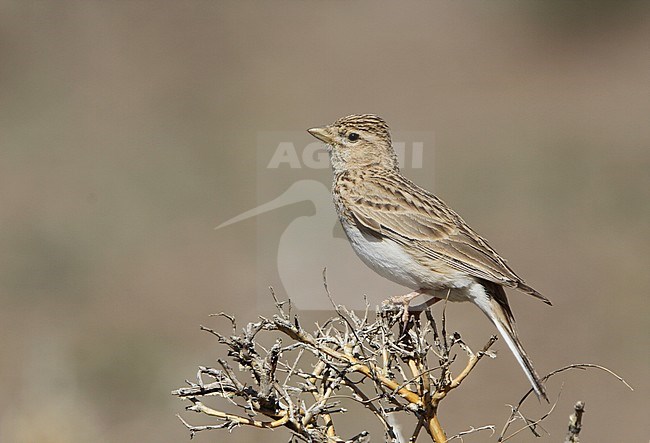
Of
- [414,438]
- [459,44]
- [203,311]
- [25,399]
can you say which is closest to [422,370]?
[414,438]

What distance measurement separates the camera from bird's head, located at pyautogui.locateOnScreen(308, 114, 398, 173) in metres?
5.09

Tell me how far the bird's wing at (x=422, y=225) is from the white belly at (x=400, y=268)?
0.04 m

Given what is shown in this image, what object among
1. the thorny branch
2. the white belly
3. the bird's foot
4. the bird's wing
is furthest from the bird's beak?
the thorny branch

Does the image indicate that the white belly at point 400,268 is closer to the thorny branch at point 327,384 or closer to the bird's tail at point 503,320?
the bird's tail at point 503,320

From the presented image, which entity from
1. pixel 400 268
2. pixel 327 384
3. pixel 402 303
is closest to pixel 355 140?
pixel 400 268

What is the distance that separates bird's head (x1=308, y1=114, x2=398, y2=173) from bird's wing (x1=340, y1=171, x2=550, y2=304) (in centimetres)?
19

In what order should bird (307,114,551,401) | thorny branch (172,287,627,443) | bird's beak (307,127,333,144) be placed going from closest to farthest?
1. thorny branch (172,287,627,443)
2. bird (307,114,551,401)
3. bird's beak (307,127,333,144)

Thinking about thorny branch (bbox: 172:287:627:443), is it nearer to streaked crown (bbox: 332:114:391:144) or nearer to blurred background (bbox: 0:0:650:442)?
streaked crown (bbox: 332:114:391:144)

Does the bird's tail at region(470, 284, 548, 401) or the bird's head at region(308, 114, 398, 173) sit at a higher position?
the bird's head at region(308, 114, 398, 173)

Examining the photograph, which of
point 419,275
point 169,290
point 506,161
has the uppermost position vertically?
point 419,275

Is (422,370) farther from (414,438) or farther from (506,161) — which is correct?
(506,161)

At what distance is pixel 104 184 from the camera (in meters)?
15.1

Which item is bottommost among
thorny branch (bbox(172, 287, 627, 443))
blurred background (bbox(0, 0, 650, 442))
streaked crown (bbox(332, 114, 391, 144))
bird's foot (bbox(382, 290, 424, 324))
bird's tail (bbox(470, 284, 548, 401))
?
blurred background (bbox(0, 0, 650, 442))

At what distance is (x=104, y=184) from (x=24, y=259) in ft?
8.79
